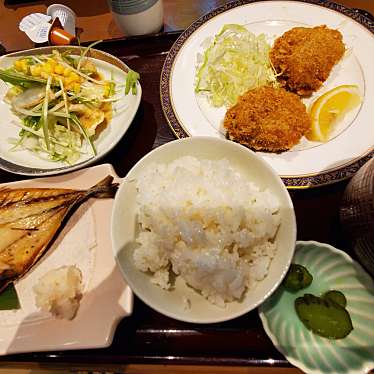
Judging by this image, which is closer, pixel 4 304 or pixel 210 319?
pixel 210 319

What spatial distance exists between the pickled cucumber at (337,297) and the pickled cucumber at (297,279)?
0.10 meters

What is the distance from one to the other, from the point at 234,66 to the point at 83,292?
72.1 inches

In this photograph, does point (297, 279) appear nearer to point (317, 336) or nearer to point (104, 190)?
point (317, 336)

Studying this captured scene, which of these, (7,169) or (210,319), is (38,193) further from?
(210,319)

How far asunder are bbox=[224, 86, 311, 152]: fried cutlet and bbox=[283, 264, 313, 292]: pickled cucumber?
2.53 feet

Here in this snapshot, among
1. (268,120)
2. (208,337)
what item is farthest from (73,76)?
(208,337)

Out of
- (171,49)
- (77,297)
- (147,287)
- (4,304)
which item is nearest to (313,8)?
(171,49)

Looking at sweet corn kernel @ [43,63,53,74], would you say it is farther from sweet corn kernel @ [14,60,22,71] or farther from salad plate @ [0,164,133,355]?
salad plate @ [0,164,133,355]

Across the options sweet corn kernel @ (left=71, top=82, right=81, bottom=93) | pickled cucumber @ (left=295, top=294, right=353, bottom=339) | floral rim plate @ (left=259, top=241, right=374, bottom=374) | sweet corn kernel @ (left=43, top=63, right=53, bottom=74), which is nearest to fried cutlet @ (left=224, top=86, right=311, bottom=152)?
floral rim plate @ (left=259, top=241, right=374, bottom=374)

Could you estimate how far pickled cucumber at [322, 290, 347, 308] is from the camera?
1.53 m


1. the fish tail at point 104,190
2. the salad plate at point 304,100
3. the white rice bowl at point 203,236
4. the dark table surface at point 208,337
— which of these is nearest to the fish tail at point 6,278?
the dark table surface at point 208,337

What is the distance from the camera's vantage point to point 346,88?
2.21 m

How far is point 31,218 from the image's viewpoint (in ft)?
6.38

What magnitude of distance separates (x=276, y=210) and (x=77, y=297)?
1.07 m
